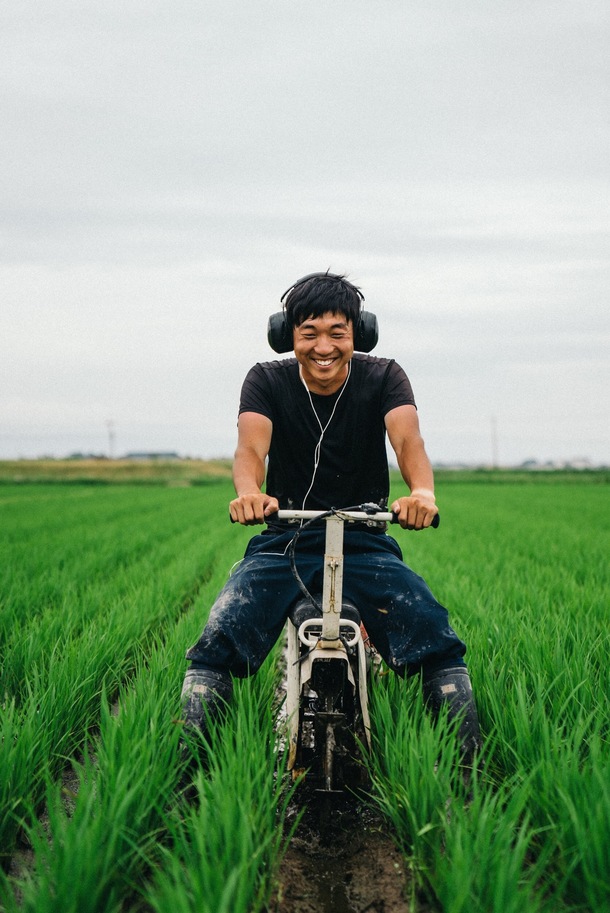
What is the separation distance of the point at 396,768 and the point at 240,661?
0.57 m

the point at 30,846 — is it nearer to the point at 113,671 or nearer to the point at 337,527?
the point at 113,671

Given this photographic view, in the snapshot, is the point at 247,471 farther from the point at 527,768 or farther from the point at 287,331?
the point at 527,768

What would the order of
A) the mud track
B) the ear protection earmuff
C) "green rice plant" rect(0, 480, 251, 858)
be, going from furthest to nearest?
the ear protection earmuff < "green rice plant" rect(0, 480, 251, 858) < the mud track

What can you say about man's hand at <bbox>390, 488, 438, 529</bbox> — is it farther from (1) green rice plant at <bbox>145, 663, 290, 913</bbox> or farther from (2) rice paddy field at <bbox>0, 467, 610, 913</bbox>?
(1) green rice plant at <bbox>145, 663, 290, 913</bbox>

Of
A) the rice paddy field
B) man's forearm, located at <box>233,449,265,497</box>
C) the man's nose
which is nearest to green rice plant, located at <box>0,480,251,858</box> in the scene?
the rice paddy field

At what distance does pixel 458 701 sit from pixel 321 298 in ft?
4.67

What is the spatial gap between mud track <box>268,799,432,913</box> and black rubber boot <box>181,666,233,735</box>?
43 centimetres

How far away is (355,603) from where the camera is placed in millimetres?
2252

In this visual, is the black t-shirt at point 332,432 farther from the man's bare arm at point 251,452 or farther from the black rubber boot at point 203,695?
the black rubber boot at point 203,695

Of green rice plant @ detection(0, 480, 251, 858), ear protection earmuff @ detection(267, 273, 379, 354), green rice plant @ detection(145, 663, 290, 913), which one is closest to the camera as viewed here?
green rice plant @ detection(145, 663, 290, 913)

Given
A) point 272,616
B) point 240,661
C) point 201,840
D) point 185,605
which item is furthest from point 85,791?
point 185,605

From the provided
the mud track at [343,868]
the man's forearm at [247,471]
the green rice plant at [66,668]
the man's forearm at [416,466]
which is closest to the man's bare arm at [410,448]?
the man's forearm at [416,466]

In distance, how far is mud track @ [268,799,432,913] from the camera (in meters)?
1.68

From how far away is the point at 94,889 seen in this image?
1432 millimetres
